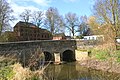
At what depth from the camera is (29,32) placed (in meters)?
44.3

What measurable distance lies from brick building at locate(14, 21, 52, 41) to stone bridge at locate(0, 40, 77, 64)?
1389 centimetres

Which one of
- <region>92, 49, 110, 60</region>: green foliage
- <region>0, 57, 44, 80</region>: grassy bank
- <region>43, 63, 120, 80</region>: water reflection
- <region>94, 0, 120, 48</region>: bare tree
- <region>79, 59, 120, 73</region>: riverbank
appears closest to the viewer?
<region>0, 57, 44, 80</region>: grassy bank

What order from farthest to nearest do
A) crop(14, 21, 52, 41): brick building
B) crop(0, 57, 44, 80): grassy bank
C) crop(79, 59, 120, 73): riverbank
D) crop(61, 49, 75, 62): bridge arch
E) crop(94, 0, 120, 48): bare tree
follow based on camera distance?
1. crop(14, 21, 52, 41): brick building
2. crop(61, 49, 75, 62): bridge arch
3. crop(94, 0, 120, 48): bare tree
4. crop(79, 59, 120, 73): riverbank
5. crop(0, 57, 44, 80): grassy bank

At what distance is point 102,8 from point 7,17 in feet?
46.5

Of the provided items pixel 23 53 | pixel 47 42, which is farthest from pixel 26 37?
pixel 23 53

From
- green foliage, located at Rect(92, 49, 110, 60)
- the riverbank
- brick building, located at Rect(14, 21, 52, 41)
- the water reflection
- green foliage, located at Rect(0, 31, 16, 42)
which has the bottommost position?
the water reflection

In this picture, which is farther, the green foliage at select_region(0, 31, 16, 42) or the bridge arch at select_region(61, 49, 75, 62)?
the green foliage at select_region(0, 31, 16, 42)

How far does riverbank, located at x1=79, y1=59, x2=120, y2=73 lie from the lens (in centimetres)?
1917

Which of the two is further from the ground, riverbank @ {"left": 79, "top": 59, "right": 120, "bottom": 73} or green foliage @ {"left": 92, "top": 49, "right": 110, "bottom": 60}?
green foliage @ {"left": 92, "top": 49, "right": 110, "bottom": 60}

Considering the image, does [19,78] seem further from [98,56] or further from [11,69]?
[98,56]

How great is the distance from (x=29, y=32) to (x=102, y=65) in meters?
25.9

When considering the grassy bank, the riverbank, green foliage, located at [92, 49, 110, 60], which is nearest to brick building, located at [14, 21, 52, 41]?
green foliage, located at [92, 49, 110, 60]

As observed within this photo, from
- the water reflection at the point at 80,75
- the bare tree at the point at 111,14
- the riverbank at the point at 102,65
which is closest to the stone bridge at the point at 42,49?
the water reflection at the point at 80,75

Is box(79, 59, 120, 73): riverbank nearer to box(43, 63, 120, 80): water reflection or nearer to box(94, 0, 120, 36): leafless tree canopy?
box(43, 63, 120, 80): water reflection
